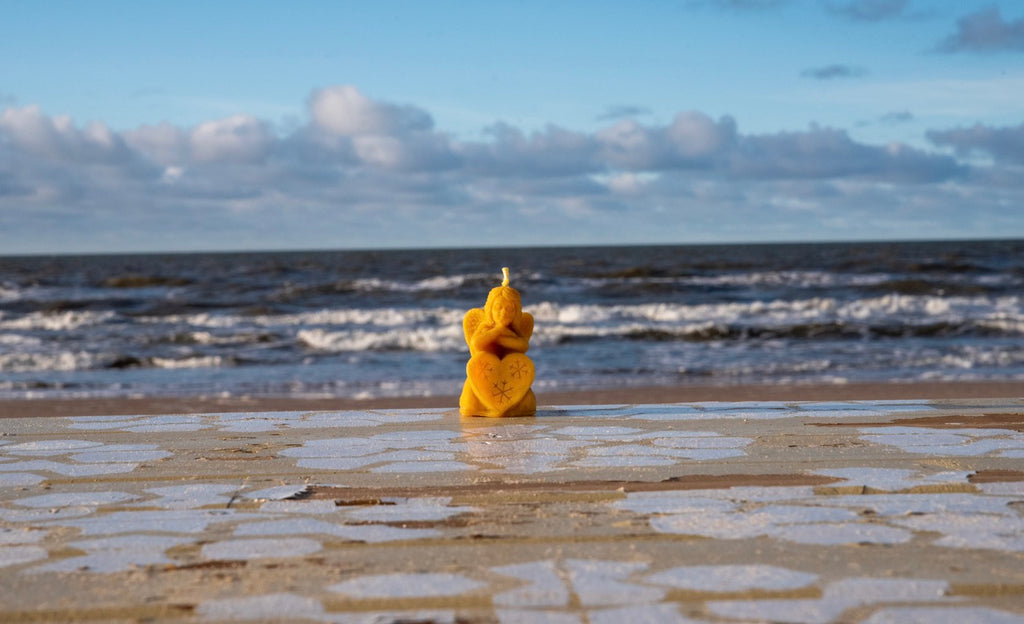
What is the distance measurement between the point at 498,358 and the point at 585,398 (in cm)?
433

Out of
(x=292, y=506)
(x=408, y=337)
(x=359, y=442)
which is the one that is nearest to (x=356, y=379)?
(x=408, y=337)

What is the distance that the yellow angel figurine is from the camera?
18.2 feet

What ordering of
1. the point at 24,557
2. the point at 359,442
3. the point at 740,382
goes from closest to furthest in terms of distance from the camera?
the point at 24,557
the point at 359,442
the point at 740,382

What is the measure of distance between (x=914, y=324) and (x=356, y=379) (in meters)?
10.1

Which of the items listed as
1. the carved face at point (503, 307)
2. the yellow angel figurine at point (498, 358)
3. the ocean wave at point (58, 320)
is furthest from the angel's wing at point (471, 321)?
the ocean wave at point (58, 320)

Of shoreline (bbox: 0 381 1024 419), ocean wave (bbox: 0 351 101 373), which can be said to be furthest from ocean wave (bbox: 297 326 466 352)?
shoreline (bbox: 0 381 1024 419)

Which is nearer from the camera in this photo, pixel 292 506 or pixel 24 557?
pixel 24 557

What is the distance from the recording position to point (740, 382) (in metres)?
11.4

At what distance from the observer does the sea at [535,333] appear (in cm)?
1223

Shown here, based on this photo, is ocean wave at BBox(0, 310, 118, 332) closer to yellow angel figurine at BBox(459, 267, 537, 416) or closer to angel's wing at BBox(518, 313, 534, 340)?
yellow angel figurine at BBox(459, 267, 537, 416)

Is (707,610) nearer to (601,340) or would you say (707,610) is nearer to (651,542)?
(651,542)

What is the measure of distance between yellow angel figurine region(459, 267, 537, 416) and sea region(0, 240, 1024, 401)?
15.9ft

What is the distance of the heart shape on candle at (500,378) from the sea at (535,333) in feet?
16.0

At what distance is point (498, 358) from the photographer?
5656 mm
